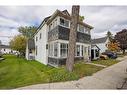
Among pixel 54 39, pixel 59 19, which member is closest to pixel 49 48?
pixel 54 39

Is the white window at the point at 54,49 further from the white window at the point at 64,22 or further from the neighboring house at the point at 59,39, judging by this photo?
the white window at the point at 64,22

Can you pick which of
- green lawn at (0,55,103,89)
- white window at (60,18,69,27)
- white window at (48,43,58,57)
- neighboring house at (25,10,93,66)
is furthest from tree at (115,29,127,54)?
green lawn at (0,55,103,89)

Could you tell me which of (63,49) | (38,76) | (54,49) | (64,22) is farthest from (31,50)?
(38,76)

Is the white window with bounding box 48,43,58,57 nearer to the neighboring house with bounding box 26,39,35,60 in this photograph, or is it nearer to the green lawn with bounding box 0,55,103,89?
the green lawn with bounding box 0,55,103,89

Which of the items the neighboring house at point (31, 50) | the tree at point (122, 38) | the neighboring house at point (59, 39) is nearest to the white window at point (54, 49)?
the neighboring house at point (59, 39)

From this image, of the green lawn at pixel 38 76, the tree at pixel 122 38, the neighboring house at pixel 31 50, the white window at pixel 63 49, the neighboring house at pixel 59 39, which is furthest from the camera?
the tree at pixel 122 38

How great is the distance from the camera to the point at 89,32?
21.1 m

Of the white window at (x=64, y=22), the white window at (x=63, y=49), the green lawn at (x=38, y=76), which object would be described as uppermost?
the white window at (x=64, y=22)

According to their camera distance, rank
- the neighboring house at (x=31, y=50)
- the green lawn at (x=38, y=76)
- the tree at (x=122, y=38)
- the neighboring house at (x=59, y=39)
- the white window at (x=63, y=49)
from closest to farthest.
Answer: the green lawn at (x=38, y=76) → the neighboring house at (x=59, y=39) → the white window at (x=63, y=49) → the neighboring house at (x=31, y=50) → the tree at (x=122, y=38)

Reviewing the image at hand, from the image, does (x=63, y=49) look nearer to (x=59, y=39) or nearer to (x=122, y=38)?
(x=59, y=39)

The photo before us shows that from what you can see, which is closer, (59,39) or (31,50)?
(59,39)
